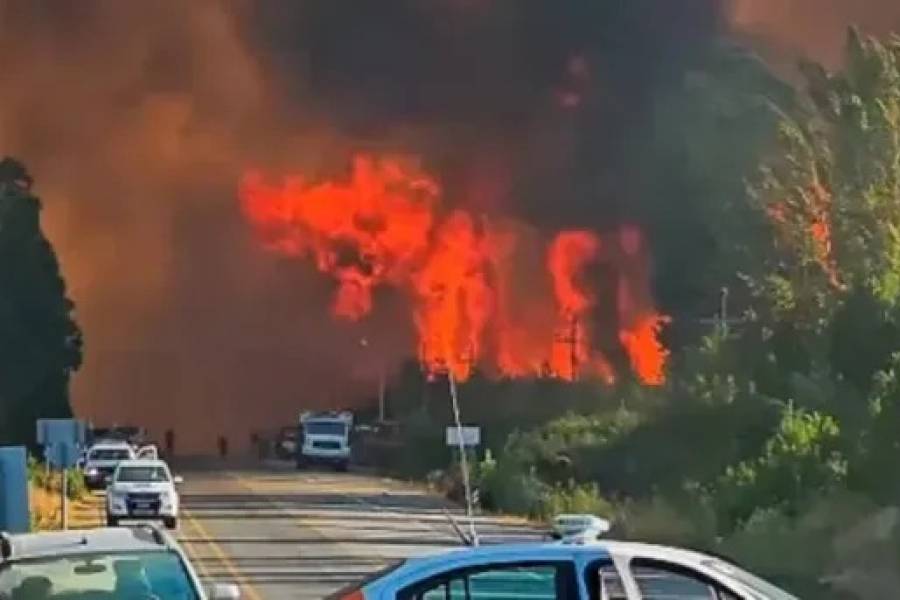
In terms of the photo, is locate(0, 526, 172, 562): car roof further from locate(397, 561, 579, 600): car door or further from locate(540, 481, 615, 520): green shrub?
locate(540, 481, 615, 520): green shrub

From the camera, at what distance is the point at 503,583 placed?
10.4 meters

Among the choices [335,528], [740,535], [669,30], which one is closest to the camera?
[740,535]

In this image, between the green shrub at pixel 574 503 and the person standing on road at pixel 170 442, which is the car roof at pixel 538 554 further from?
the person standing on road at pixel 170 442

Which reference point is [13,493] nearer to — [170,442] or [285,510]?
[285,510]

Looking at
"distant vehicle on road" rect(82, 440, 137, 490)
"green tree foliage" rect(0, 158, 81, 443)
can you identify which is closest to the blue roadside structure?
"distant vehicle on road" rect(82, 440, 137, 490)

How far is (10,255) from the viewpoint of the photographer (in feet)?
224

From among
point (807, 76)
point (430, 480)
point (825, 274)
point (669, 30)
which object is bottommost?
point (430, 480)

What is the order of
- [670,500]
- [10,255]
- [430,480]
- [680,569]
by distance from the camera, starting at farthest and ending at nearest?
[10,255] < [430,480] < [670,500] < [680,569]

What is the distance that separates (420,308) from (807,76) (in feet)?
102

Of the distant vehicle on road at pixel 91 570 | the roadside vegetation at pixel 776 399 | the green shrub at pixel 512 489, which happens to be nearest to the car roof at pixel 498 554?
the distant vehicle on road at pixel 91 570

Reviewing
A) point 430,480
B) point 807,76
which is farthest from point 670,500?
point 430,480

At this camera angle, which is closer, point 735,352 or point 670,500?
point 670,500

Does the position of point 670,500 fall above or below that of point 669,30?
below

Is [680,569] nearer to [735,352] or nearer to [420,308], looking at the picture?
[735,352]
